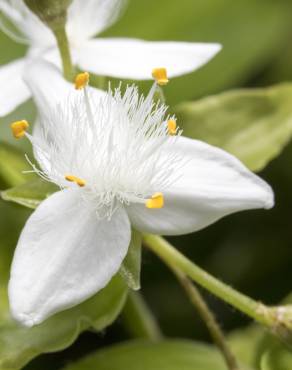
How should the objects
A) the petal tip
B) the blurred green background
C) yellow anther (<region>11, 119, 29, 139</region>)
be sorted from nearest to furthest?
the petal tip < yellow anther (<region>11, 119, 29, 139</region>) < the blurred green background

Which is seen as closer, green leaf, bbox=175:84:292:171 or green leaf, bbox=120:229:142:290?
green leaf, bbox=120:229:142:290

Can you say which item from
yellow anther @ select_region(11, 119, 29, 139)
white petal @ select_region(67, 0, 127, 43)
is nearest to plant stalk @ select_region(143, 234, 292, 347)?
yellow anther @ select_region(11, 119, 29, 139)

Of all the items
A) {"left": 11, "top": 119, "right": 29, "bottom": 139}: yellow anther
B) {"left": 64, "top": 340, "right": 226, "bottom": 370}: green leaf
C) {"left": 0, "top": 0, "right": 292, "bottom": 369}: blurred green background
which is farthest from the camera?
{"left": 0, "top": 0, "right": 292, "bottom": 369}: blurred green background

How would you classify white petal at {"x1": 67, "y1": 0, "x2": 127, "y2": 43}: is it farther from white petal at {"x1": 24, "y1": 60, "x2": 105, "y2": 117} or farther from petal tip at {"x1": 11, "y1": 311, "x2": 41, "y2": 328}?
petal tip at {"x1": 11, "y1": 311, "x2": 41, "y2": 328}

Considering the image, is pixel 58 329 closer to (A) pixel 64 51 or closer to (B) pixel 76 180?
(B) pixel 76 180

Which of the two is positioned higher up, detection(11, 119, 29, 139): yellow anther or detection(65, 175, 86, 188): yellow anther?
detection(11, 119, 29, 139): yellow anther

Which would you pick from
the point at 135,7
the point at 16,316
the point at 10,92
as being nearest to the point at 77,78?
the point at 10,92

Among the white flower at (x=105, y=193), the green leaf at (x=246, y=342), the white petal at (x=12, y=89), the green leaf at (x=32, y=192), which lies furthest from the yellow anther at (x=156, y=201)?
the green leaf at (x=246, y=342)
